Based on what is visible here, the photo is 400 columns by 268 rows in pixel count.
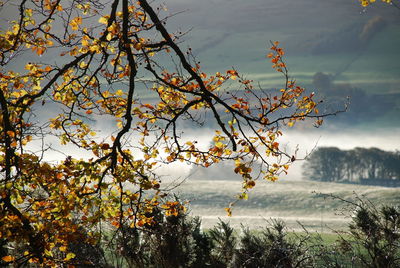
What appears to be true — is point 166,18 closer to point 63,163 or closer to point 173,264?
point 63,163

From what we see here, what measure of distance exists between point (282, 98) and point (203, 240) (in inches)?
159

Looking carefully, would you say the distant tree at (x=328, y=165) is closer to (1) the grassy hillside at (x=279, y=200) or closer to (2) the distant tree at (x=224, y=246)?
(1) the grassy hillside at (x=279, y=200)

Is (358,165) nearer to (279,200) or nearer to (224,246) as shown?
(279,200)

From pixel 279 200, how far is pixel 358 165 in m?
19.1

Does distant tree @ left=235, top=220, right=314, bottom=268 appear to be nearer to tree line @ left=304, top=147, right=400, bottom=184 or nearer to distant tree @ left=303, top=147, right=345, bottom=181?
tree line @ left=304, top=147, right=400, bottom=184

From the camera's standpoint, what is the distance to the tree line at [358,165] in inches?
2212

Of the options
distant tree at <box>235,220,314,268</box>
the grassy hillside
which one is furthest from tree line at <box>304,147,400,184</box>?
distant tree at <box>235,220,314,268</box>

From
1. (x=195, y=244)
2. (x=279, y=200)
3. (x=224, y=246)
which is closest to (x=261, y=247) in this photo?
(x=224, y=246)

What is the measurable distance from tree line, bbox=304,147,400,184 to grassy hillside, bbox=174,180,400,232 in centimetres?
1200

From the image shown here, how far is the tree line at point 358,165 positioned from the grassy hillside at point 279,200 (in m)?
12.0

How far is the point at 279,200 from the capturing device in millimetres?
41000

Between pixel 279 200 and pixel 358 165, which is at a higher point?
pixel 358 165

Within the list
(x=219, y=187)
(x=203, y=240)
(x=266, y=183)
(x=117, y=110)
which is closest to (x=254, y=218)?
(x=219, y=187)

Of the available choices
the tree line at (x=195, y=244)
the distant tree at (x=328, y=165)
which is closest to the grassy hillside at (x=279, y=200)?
the distant tree at (x=328, y=165)
